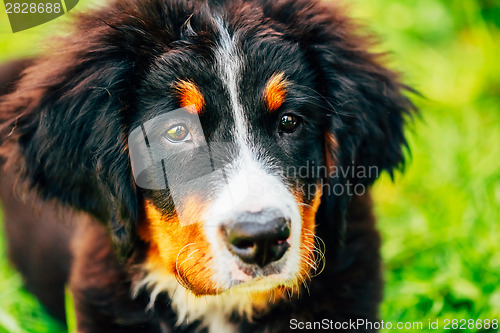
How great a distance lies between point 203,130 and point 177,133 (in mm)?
125

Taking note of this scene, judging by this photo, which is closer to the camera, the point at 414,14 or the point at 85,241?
the point at 85,241

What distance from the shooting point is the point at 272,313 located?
3.29 m

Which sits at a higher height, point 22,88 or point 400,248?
point 22,88

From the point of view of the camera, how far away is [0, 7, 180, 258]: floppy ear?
2.92m

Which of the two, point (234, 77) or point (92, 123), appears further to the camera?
point (92, 123)

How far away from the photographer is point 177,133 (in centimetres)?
288

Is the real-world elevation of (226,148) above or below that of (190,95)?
below

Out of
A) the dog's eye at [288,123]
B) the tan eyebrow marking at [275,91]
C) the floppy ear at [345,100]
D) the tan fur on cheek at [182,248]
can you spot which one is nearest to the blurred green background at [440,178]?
the floppy ear at [345,100]

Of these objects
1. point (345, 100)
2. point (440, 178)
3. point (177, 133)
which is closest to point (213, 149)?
point (177, 133)

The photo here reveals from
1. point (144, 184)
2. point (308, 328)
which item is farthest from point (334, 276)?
point (144, 184)

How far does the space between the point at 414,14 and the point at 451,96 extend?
124cm

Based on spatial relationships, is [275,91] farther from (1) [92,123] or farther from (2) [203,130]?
(1) [92,123]

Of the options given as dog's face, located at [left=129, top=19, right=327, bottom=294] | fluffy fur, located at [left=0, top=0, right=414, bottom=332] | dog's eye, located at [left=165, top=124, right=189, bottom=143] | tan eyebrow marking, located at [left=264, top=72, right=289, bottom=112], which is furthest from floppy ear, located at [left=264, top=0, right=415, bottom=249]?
dog's eye, located at [left=165, top=124, right=189, bottom=143]

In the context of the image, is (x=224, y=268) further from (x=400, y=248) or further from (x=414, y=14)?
(x=414, y=14)
